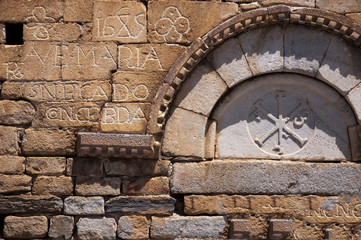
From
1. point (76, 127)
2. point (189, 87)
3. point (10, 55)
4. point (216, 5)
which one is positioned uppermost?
point (216, 5)

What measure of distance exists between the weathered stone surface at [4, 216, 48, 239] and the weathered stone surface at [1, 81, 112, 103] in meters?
1.10

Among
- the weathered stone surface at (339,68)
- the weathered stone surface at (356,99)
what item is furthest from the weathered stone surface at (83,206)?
the weathered stone surface at (356,99)

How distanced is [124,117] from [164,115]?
0.38m

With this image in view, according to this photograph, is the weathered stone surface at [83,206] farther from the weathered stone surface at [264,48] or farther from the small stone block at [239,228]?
the weathered stone surface at [264,48]

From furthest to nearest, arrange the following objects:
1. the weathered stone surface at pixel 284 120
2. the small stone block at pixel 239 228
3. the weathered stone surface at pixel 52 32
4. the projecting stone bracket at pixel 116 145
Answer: the weathered stone surface at pixel 284 120
the weathered stone surface at pixel 52 32
the small stone block at pixel 239 228
the projecting stone bracket at pixel 116 145

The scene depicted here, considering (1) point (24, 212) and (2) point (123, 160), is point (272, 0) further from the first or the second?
(1) point (24, 212)

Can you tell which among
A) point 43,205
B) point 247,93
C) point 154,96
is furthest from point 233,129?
point 43,205

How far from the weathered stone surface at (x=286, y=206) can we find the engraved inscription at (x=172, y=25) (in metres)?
1.51

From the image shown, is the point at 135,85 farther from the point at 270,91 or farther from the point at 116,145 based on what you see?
the point at 270,91

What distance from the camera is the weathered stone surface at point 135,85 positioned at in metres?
5.26

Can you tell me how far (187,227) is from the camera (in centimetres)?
521

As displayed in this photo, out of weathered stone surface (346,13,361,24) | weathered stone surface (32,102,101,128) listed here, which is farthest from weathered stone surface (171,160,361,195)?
weathered stone surface (346,13,361,24)

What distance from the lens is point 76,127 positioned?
5.25 meters

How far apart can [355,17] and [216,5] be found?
1.32 meters
